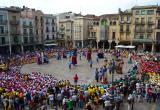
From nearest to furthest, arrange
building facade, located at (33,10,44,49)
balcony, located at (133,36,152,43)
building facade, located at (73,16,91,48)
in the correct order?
balcony, located at (133,36,152,43)
building facade, located at (33,10,44,49)
building facade, located at (73,16,91,48)

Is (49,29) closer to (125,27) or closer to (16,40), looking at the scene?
(16,40)

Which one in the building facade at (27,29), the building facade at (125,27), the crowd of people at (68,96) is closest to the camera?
the crowd of people at (68,96)

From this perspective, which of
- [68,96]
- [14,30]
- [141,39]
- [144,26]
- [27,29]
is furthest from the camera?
[27,29]

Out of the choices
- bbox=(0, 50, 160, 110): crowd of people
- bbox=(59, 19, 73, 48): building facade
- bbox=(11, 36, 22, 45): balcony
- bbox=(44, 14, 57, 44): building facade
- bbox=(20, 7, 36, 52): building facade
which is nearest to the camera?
bbox=(0, 50, 160, 110): crowd of people

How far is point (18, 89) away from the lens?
2064cm

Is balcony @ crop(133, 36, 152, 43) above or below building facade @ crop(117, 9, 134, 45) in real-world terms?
below

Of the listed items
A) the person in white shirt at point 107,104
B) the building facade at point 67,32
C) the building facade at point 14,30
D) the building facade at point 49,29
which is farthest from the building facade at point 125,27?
the person in white shirt at point 107,104

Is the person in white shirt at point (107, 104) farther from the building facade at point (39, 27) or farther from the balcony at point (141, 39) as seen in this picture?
the building facade at point (39, 27)

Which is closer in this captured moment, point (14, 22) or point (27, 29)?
point (14, 22)

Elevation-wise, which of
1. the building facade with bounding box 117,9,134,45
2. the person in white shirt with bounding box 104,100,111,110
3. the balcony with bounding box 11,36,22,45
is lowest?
the person in white shirt with bounding box 104,100,111,110

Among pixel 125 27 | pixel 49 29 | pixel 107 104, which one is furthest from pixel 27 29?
pixel 107 104

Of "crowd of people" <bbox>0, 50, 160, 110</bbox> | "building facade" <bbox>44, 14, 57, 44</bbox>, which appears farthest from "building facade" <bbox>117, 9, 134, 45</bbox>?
"crowd of people" <bbox>0, 50, 160, 110</bbox>

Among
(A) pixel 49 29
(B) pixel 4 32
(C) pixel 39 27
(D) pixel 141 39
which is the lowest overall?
(D) pixel 141 39

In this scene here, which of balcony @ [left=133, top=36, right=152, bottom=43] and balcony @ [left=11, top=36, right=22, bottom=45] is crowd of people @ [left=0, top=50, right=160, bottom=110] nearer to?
balcony @ [left=11, top=36, right=22, bottom=45]
